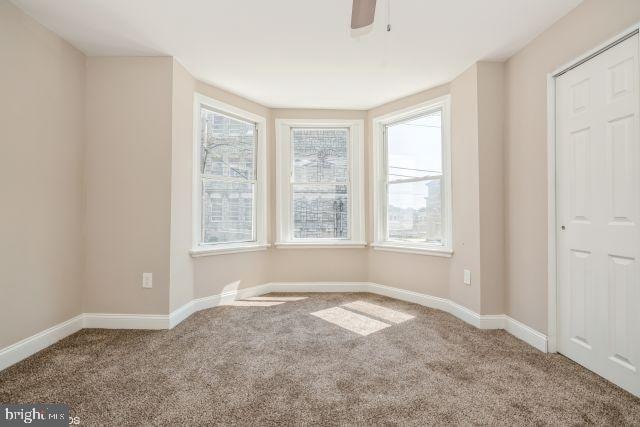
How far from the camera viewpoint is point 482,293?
296cm

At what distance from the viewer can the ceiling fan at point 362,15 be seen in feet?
4.62

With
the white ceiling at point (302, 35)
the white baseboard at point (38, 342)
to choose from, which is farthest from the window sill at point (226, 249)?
the white ceiling at point (302, 35)

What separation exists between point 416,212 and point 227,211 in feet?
7.18

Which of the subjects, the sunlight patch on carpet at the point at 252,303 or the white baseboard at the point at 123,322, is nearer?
the white baseboard at the point at 123,322

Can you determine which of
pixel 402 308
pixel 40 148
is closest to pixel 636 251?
A: pixel 402 308

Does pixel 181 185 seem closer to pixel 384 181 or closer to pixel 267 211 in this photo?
pixel 267 211

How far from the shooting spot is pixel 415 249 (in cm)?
369

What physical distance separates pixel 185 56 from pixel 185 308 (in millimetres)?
2316

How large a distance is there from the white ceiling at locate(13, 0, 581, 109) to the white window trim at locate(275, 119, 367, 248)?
814 millimetres

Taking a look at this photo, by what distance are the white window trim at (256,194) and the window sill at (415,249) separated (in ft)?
4.67

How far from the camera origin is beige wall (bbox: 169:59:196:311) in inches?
117

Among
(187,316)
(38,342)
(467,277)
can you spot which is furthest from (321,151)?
(38,342)

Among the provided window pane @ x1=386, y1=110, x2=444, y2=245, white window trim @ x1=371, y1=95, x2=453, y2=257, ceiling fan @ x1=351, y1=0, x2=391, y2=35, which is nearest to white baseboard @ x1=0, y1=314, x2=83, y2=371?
ceiling fan @ x1=351, y1=0, x2=391, y2=35

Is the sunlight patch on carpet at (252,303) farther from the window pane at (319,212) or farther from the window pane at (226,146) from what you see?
the window pane at (226,146)
